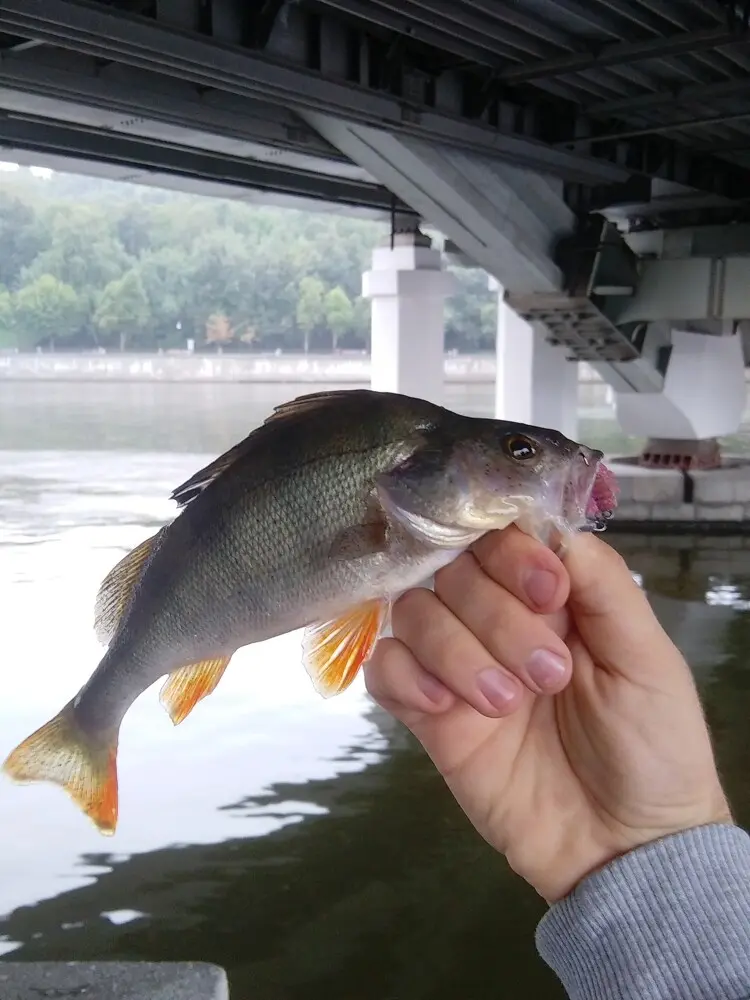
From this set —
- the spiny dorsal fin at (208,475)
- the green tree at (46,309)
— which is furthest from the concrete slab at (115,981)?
the green tree at (46,309)

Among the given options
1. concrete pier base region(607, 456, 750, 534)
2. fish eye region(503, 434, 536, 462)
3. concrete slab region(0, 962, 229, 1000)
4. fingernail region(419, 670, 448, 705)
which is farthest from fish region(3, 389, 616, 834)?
concrete pier base region(607, 456, 750, 534)

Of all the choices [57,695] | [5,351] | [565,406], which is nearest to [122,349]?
[5,351]

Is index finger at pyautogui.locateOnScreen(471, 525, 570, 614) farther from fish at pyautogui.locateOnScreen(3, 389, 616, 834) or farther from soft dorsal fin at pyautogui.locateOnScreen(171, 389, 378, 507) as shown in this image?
soft dorsal fin at pyautogui.locateOnScreen(171, 389, 378, 507)

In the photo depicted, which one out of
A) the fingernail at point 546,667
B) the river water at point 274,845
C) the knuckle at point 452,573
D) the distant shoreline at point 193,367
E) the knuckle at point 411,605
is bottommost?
the distant shoreline at point 193,367

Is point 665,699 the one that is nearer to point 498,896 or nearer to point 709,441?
point 498,896

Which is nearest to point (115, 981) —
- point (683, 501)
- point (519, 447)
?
point (519, 447)

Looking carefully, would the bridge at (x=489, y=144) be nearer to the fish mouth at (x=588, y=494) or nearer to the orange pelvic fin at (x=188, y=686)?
the orange pelvic fin at (x=188, y=686)
